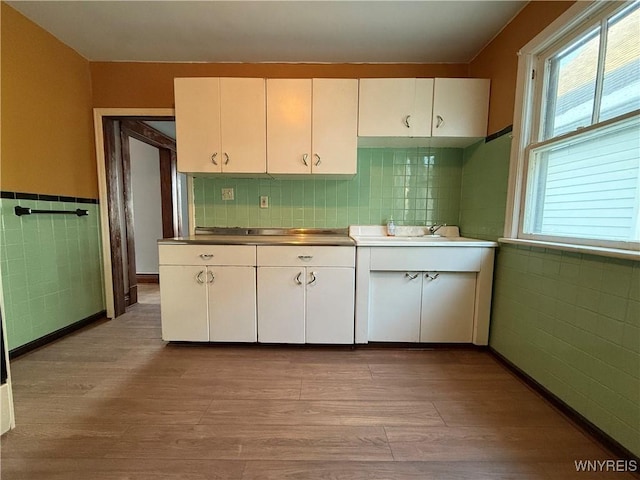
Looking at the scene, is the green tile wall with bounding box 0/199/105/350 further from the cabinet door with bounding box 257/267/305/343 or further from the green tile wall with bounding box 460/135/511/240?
the green tile wall with bounding box 460/135/511/240

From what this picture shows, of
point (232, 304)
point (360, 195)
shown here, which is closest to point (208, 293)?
point (232, 304)

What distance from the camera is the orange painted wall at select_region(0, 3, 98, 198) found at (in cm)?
181

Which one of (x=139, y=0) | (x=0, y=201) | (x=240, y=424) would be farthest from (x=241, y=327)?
(x=139, y=0)

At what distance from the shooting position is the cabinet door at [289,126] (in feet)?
6.76

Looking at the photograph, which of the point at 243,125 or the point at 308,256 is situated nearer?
the point at 308,256

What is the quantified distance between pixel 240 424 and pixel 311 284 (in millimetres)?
925

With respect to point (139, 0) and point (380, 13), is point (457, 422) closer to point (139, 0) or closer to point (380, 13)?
point (380, 13)

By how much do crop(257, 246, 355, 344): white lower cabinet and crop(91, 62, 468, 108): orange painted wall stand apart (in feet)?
5.16

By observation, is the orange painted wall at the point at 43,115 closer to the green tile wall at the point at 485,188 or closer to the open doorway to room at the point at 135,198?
the open doorway to room at the point at 135,198

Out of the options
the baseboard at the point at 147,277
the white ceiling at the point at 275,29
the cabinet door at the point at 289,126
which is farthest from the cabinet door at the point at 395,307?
the baseboard at the point at 147,277

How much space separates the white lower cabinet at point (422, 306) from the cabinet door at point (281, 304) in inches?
21.1

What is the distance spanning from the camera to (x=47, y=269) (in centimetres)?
210

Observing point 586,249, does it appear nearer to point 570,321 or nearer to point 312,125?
point 570,321

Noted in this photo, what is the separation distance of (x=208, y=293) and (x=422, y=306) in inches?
61.7
